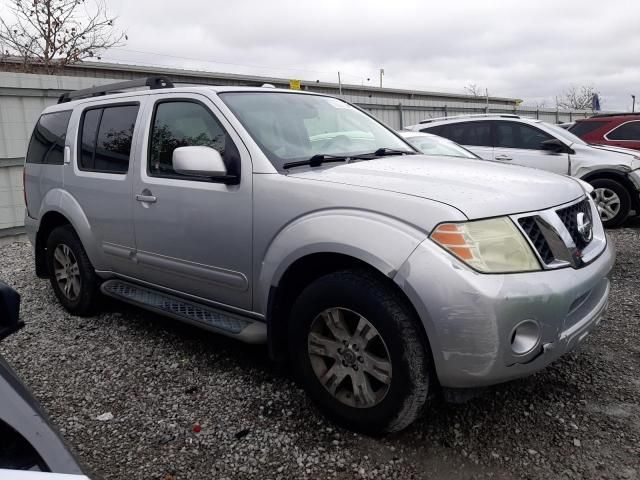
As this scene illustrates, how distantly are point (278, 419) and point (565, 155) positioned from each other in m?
6.85

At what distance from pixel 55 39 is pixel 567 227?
14.5 metres

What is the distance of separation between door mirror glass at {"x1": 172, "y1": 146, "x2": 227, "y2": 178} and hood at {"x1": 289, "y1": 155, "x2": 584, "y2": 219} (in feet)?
1.47

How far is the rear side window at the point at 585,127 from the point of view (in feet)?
31.1

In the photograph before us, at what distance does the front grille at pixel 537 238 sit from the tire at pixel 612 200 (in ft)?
20.1

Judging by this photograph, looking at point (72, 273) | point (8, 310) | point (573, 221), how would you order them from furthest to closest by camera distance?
point (72, 273) → point (573, 221) → point (8, 310)

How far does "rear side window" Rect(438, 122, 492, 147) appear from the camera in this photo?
843cm

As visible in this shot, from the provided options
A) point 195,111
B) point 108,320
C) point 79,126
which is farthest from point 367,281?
point 79,126

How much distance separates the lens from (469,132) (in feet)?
28.1

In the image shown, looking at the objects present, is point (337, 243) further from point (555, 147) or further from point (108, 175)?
point (555, 147)

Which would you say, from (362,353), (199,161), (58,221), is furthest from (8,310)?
(58,221)

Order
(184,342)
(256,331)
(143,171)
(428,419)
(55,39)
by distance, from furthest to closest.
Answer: (55,39)
(184,342)
(143,171)
(256,331)
(428,419)

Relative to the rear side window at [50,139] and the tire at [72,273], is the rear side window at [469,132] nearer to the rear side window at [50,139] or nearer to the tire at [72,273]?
the rear side window at [50,139]

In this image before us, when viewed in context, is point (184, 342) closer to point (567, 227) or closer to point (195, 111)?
point (195, 111)

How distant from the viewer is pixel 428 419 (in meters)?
2.74
